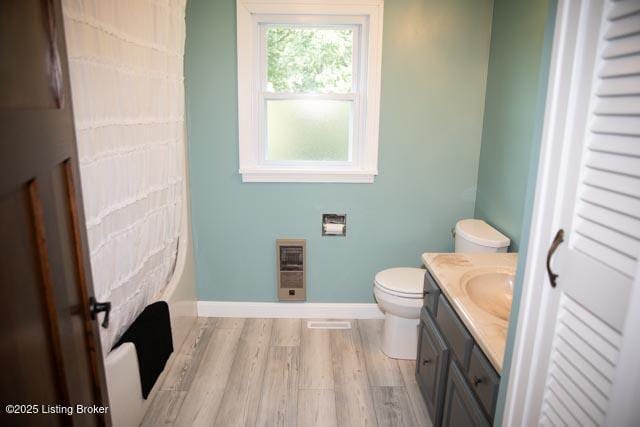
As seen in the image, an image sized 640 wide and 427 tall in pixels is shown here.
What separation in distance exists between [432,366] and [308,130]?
170 centimetres

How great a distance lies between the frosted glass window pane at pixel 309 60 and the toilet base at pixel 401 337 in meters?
1.55

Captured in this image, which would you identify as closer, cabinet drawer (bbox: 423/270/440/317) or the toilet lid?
cabinet drawer (bbox: 423/270/440/317)

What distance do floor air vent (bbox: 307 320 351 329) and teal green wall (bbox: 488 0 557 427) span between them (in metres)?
1.24

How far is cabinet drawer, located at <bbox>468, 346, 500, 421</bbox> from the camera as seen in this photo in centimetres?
130

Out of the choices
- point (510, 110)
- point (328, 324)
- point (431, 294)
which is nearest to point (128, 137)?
point (431, 294)

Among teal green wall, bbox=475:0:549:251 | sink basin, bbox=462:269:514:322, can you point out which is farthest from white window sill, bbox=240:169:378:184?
sink basin, bbox=462:269:514:322

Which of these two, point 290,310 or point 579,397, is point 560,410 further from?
point 290,310

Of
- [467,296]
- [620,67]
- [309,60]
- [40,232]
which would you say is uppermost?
[309,60]

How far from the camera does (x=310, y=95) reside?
282 centimetres

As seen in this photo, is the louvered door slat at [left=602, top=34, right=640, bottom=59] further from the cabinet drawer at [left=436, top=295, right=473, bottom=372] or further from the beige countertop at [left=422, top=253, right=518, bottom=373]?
the cabinet drawer at [left=436, top=295, right=473, bottom=372]

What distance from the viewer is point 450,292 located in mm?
1743

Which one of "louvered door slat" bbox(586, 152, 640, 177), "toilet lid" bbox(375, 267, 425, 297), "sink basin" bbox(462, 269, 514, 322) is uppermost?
"louvered door slat" bbox(586, 152, 640, 177)

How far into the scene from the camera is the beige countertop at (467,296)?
1370mm

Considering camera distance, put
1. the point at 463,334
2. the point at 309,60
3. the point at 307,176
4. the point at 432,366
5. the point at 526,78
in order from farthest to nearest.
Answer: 1. the point at 307,176
2. the point at 309,60
3. the point at 526,78
4. the point at 432,366
5. the point at 463,334
